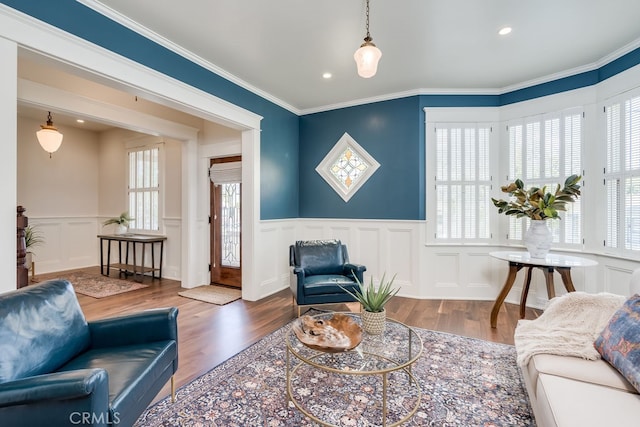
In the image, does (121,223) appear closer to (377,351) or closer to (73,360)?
(73,360)

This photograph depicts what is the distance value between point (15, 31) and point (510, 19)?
12.5 feet

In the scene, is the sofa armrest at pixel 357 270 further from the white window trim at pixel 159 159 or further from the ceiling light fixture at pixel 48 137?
the ceiling light fixture at pixel 48 137

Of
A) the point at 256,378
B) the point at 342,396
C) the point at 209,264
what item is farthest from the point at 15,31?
the point at 209,264

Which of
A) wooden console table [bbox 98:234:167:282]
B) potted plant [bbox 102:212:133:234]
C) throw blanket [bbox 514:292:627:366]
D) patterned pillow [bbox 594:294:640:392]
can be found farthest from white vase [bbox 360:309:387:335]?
potted plant [bbox 102:212:133:234]

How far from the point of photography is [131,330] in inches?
69.9

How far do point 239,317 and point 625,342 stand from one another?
3197 millimetres

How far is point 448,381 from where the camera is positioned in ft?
6.89

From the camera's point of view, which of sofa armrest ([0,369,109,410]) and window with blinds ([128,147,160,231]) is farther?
window with blinds ([128,147,160,231])

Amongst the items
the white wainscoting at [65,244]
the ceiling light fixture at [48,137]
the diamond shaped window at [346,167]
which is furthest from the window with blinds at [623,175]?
the white wainscoting at [65,244]

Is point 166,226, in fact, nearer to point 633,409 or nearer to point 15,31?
point 15,31

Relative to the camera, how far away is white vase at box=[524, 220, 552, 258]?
302 cm

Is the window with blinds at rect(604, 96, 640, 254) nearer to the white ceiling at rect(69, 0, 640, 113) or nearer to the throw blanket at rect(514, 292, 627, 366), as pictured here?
the white ceiling at rect(69, 0, 640, 113)

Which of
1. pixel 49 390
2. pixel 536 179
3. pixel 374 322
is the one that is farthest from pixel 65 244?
pixel 536 179

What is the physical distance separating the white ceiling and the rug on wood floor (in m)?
3.57
